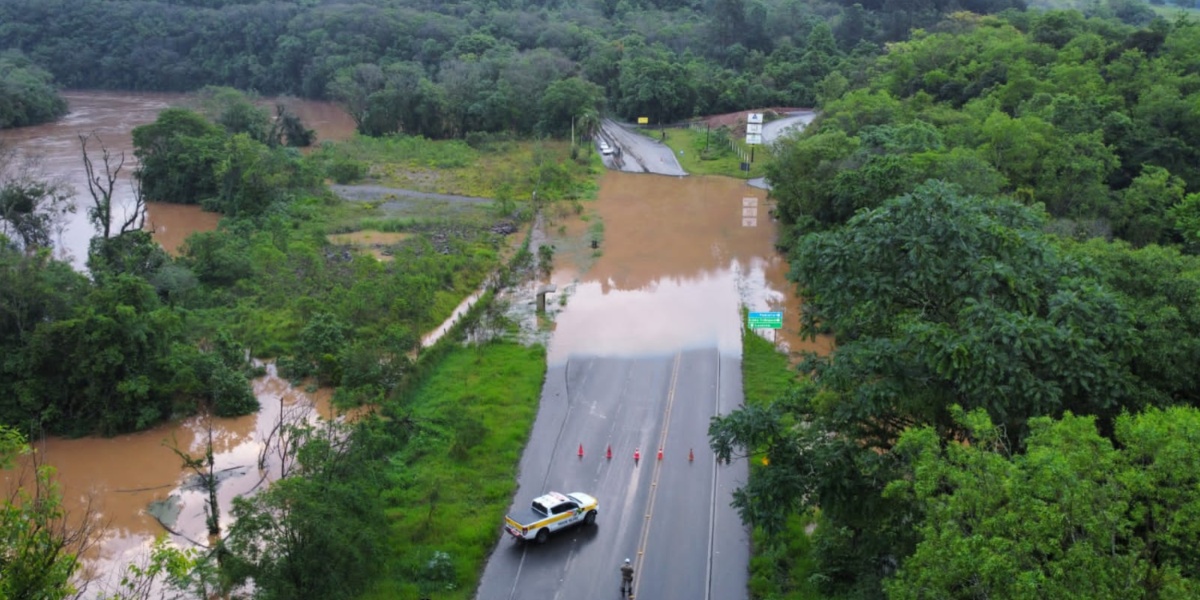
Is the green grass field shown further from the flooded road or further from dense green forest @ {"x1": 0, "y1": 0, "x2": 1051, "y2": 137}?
dense green forest @ {"x1": 0, "y1": 0, "x2": 1051, "y2": 137}

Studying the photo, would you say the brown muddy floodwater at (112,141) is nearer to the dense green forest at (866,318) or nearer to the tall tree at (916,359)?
the dense green forest at (866,318)

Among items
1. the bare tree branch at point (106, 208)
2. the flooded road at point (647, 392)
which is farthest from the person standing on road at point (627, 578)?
the bare tree branch at point (106, 208)

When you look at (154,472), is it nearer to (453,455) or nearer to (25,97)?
(453,455)

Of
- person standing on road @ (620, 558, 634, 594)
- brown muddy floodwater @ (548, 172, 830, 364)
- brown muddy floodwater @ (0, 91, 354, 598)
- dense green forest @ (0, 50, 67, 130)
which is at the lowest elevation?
brown muddy floodwater @ (548, 172, 830, 364)

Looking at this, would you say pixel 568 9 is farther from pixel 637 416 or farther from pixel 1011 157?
pixel 637 416

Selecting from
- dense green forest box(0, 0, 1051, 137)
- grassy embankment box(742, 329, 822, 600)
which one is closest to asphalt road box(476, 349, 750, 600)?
grassy embankment box(742, 329, 822, 600)

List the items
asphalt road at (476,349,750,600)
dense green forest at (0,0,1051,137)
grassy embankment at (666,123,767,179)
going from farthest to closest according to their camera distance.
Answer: dense green forest at (0,0,1051,137)
grassy embankment at (666,123,767,179)
asphalt road at (476,349,750,600)
